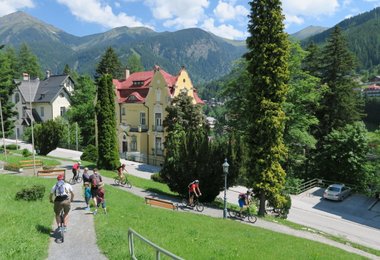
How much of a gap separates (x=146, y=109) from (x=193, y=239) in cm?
3600

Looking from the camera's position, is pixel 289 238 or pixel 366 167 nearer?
pixel 289 238

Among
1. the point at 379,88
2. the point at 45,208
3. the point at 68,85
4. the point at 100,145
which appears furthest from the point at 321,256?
the point at 379,88

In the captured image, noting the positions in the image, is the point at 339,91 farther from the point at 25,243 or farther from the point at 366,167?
the point at 25,243

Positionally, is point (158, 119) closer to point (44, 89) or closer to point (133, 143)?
point (133, 143)

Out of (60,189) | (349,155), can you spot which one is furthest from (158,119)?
(60,189)

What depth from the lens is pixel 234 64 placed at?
35.6 meters

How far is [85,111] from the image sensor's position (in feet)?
190

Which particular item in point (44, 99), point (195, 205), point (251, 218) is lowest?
point (251, 218)

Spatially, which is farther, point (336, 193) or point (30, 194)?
point (336, 193)

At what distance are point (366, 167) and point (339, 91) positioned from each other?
33.4 ft

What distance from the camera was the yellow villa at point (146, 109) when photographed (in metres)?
45.6

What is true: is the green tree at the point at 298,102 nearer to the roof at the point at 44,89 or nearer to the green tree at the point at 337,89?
the green tree at the point at 337,89

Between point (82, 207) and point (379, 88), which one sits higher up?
point (379, 88)

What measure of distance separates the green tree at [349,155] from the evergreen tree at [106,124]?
929 inches
